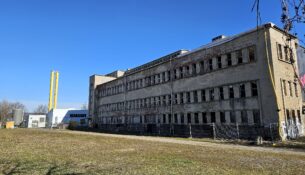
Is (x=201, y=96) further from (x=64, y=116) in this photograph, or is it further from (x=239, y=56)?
(x=64, y=116)

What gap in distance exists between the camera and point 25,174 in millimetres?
8422

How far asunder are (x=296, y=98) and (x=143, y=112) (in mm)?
25379

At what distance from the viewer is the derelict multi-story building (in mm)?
25078

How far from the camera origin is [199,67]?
110ft

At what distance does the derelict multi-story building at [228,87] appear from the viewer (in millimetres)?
25078

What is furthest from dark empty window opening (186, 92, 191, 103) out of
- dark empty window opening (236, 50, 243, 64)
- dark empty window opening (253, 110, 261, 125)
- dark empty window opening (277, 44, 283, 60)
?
dark empty window opening (277, 44, 283, 60)

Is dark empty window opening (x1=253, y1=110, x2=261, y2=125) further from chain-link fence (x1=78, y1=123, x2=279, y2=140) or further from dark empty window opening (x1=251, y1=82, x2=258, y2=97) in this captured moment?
dark empty window opening (x1=251, y1=82, x2=258, y2=97)

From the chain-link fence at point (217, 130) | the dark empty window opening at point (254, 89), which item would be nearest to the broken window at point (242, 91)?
the dark empty window opening at point (254, 89)

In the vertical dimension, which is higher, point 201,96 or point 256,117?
point 201,96

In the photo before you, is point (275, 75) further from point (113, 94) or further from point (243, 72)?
point (113, 94)

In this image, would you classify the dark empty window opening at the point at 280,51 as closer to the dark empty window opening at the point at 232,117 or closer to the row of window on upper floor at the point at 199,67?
the row of window on upper floor at the point at 199,67

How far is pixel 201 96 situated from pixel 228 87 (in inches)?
179

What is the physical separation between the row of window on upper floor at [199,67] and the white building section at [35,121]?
52.4 meters

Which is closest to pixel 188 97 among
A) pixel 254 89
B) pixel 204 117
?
pixel 204 117
